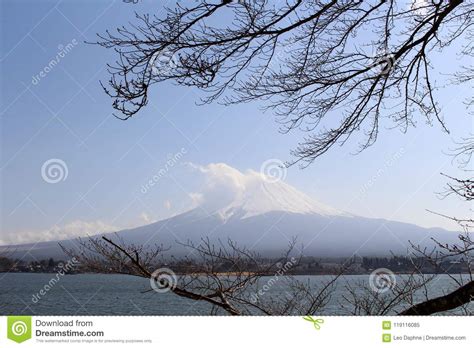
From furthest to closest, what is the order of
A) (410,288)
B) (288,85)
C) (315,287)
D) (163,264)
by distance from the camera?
(315,287), (410,288), (288,85), (163,264)

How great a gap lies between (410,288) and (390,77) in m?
1.53

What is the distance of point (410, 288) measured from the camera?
359 centimetres

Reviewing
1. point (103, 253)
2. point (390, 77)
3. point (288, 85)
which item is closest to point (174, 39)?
point (288, 85)

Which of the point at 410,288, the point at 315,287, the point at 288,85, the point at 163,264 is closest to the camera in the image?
the point at 163,264

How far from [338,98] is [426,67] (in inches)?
29.1

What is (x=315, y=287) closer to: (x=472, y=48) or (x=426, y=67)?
(x=426, y=67)

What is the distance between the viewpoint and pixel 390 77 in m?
3.72

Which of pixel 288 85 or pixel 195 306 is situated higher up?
pixel 288 85

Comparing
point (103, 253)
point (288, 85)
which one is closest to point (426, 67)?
point (288, 85)
